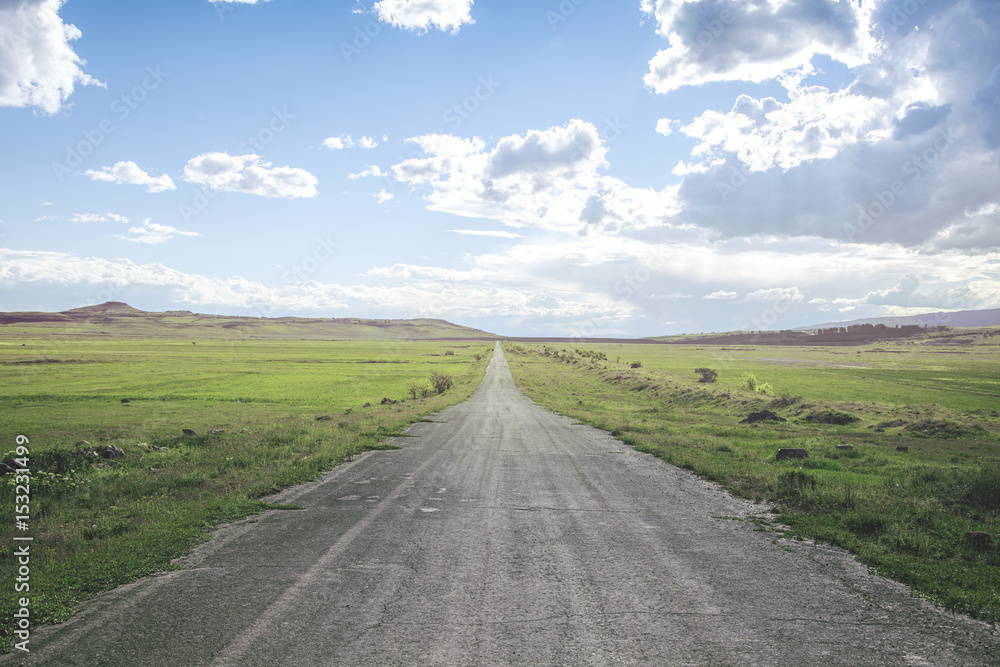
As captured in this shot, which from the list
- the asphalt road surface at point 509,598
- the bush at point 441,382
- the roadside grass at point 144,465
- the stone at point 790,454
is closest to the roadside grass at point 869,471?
the stone at point 790,454

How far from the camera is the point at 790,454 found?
62.3 feet

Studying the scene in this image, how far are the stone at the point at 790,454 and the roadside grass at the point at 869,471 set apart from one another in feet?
1.16

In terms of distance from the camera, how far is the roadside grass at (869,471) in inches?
337

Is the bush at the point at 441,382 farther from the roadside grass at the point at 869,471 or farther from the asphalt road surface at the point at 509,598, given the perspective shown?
the asphalt road surface at the point at 509,598

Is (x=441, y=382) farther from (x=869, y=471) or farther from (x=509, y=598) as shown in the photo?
(x=509, y=598)

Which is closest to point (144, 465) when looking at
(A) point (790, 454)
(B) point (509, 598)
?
(B) point (509, 598)

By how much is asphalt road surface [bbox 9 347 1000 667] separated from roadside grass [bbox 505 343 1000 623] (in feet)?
3.06

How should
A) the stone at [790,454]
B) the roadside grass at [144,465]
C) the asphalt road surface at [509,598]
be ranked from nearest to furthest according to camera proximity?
the asphalt road surface at [509,598], the roadside grass at [144,465], the stone at [790,454]

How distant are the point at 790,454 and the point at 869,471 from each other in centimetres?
240

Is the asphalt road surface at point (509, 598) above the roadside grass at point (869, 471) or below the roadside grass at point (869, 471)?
above

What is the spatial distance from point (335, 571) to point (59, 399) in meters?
44.7

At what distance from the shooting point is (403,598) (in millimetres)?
6727

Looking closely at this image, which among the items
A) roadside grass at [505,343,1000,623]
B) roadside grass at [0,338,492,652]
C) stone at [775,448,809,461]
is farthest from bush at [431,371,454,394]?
stone at [775,448,809,461]

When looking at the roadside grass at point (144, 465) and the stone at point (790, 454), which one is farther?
the stone at point (790, 454)
